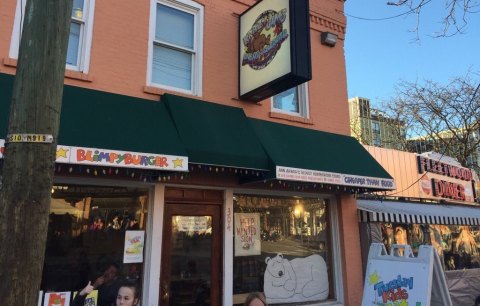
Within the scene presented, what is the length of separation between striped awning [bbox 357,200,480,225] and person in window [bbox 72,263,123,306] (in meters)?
4.78

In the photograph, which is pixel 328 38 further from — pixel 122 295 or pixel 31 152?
pixel 31 152

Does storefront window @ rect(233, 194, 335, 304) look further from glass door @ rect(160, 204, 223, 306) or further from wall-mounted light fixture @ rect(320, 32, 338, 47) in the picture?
wall-mounted light fixture @ rect(320, 32, 338, 47)

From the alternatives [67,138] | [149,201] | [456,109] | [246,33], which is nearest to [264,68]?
[246,33]

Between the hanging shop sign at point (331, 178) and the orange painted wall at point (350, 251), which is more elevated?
the hanging shop sign at point (331, 178)

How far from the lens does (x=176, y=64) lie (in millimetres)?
6965

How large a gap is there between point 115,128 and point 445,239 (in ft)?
30.3

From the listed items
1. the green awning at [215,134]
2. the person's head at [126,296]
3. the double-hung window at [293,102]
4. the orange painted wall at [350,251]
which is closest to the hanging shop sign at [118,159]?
the green awning at [215,134]

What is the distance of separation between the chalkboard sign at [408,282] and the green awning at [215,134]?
222cm

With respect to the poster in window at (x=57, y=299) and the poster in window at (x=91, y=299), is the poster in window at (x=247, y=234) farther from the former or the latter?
the poster in window at (x=57, y=299)

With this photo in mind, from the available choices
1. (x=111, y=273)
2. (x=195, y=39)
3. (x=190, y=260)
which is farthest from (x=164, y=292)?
(x=195, y=39)

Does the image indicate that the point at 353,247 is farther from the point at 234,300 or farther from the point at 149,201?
the point at 149,201

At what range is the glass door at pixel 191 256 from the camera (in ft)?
20.2

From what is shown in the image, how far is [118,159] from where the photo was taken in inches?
193

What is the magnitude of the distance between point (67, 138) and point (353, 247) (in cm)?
564
